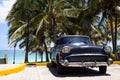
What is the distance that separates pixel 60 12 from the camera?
94.4 feet

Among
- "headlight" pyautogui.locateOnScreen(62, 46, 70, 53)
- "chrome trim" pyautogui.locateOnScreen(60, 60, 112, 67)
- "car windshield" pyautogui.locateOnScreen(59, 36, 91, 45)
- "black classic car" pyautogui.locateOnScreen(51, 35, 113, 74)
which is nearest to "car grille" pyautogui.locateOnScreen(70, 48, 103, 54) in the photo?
"black classic car" pyautogui.locateOnScreen(51, 35, 113, 74)

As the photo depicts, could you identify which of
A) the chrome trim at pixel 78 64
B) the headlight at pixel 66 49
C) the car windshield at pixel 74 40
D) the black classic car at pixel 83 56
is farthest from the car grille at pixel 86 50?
the car windshield at pixel 74 40

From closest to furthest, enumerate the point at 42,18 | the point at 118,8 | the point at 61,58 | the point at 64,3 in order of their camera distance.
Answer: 1. the point at 61,58
2. the point at 118,8
3. the point at 42,18
4. the point at 64,3

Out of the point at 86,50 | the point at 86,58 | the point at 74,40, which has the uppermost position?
the point at 74,40

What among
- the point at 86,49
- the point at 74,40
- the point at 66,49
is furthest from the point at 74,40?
the point at 66,49

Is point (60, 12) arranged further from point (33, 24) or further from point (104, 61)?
point (104, 61)

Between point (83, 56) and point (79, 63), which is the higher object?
point (83, 56)

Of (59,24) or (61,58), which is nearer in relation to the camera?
(61,58)

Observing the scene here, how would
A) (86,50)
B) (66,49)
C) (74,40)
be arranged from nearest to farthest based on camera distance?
(66,49), (86,50), (74,40)

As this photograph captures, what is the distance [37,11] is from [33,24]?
1.51 metres

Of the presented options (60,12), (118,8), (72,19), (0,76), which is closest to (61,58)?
(0,76)

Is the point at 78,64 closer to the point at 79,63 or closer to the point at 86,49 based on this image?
the point at 79,63

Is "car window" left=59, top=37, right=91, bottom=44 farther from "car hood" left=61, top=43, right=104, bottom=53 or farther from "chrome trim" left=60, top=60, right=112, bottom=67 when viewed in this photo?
"chrome trim" left=60, top=60, right=112, bottom=67

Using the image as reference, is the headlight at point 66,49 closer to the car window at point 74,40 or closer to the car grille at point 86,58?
the car grille at point 86,58
